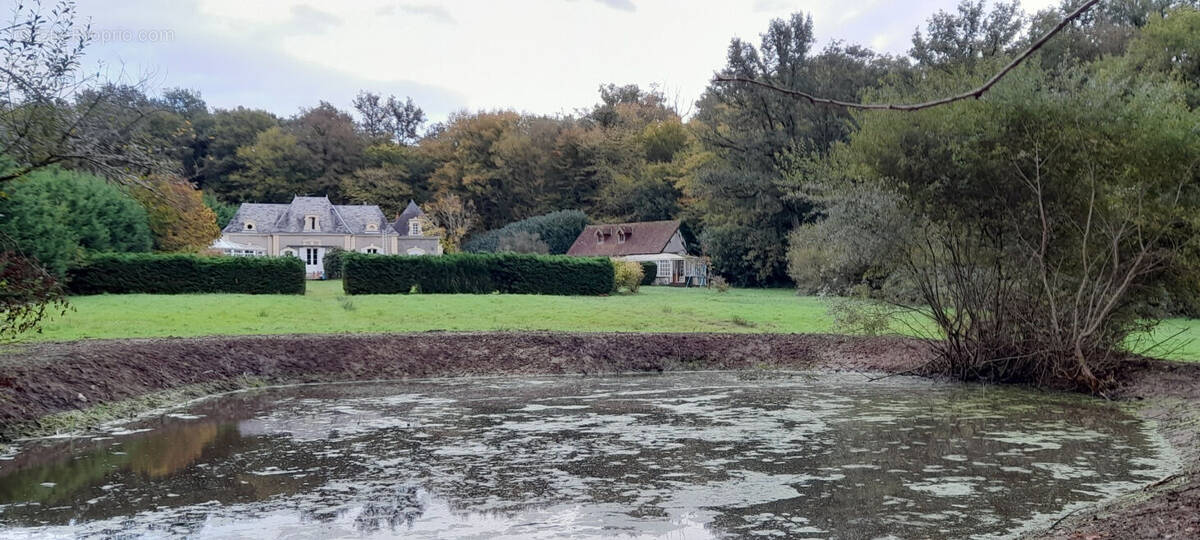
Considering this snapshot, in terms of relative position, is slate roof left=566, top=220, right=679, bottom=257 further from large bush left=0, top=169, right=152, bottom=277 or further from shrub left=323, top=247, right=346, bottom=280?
large bush left=0, top=169, right=152, bottom=277

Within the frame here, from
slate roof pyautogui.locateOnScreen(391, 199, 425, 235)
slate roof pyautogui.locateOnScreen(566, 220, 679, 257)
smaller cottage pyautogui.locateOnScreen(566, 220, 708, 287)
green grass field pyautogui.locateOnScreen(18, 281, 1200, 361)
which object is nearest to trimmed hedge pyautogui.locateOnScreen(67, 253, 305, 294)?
green grass field pyautogui.locateOnScreen(18, 281, 1200, 361)

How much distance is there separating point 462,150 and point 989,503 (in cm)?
6429

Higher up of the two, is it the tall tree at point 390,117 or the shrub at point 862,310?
the tall tree at point 390,117

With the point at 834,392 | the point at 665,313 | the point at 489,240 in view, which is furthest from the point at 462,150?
the point at 834,392

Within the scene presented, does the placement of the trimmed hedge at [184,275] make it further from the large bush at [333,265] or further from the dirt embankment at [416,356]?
the large bush at [333,265]

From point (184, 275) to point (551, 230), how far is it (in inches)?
1336

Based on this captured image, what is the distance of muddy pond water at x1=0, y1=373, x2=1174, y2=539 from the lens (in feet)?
21.3

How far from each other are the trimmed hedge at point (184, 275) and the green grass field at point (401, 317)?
186cm

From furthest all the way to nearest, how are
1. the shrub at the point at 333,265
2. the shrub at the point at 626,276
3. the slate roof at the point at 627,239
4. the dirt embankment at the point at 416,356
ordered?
the slate roof at the point at 627,239, the shrub at the point at 333,265, the shrub at the point at 626,276, the dirt embankment at the point at 416,356

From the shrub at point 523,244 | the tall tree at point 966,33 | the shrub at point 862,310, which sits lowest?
the shrub at point 862,310

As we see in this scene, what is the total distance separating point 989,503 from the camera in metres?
7.04

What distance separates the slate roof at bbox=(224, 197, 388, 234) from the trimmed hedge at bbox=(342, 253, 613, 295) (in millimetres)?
31836

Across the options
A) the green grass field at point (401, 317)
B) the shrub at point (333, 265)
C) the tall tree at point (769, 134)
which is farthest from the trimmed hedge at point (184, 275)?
the tall tree at point (769, 134)

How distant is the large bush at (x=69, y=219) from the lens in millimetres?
25391
